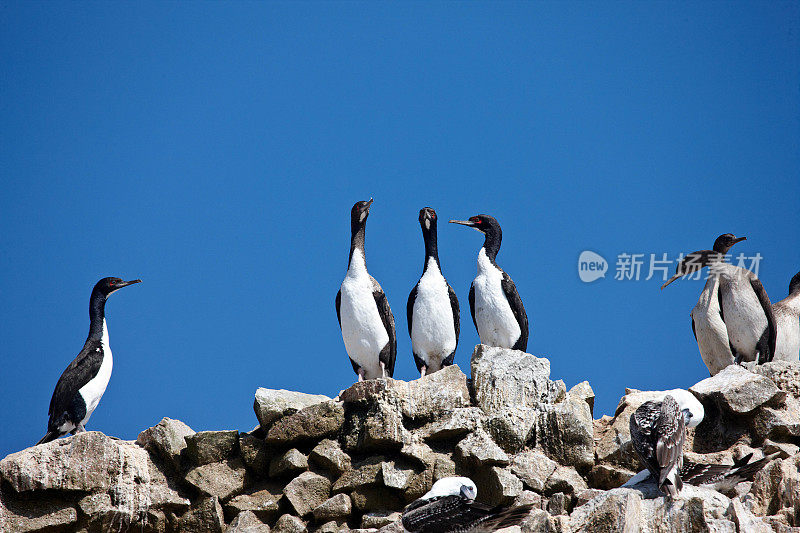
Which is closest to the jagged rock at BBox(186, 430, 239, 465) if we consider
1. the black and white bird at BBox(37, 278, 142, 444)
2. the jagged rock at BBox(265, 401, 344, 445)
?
the jagged rock at BBox(265, 401, 344, 445)

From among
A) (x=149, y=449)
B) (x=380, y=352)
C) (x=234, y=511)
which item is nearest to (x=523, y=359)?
(x=380, y=352)

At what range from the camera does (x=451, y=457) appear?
37.8ft

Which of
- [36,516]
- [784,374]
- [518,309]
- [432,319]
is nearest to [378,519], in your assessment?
[432,319]

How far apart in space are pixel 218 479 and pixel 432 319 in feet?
13.3

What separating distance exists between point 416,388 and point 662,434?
3857 mm

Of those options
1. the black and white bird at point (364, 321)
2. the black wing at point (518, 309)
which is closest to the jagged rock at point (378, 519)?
the black and white bird at point (364, 321)

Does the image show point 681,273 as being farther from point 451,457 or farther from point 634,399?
point 451,457

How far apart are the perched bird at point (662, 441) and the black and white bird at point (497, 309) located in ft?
13.0

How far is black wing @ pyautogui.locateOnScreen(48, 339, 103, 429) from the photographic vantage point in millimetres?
13375

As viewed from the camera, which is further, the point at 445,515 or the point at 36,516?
the point at 36,516

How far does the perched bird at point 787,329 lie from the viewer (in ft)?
49.4

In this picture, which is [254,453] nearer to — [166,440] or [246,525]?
[246,525]

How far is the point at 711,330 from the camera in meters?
14.8

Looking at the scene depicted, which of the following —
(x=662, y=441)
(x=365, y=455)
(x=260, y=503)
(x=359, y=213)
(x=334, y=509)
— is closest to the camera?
(x=662, y=441)
